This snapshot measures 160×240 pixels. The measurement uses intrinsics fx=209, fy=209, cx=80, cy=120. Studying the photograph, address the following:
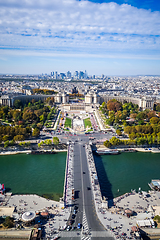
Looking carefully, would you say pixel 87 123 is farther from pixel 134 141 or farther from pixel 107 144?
pixel 134 141

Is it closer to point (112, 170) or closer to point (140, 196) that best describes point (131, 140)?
point (112, 170)

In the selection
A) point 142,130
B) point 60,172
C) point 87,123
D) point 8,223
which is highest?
point 142,130

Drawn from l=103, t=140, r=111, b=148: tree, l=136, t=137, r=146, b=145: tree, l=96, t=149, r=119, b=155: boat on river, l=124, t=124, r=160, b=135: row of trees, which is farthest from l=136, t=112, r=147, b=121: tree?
l=96, t=149, r=119, b=155: boat on river

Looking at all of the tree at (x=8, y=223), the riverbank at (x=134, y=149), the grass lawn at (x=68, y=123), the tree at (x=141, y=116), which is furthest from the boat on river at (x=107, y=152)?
the tree at (x=141, y=116)

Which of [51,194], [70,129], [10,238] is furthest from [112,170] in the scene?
[70,129]

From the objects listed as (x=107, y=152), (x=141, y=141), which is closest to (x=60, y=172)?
(x=107, y=152)

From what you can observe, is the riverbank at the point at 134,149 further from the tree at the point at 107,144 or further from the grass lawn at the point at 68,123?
the grass lawn at the point at 68,123

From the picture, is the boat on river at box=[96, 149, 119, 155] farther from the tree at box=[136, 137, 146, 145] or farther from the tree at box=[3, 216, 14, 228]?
the tree at box=[3, 216, 14, 228]
